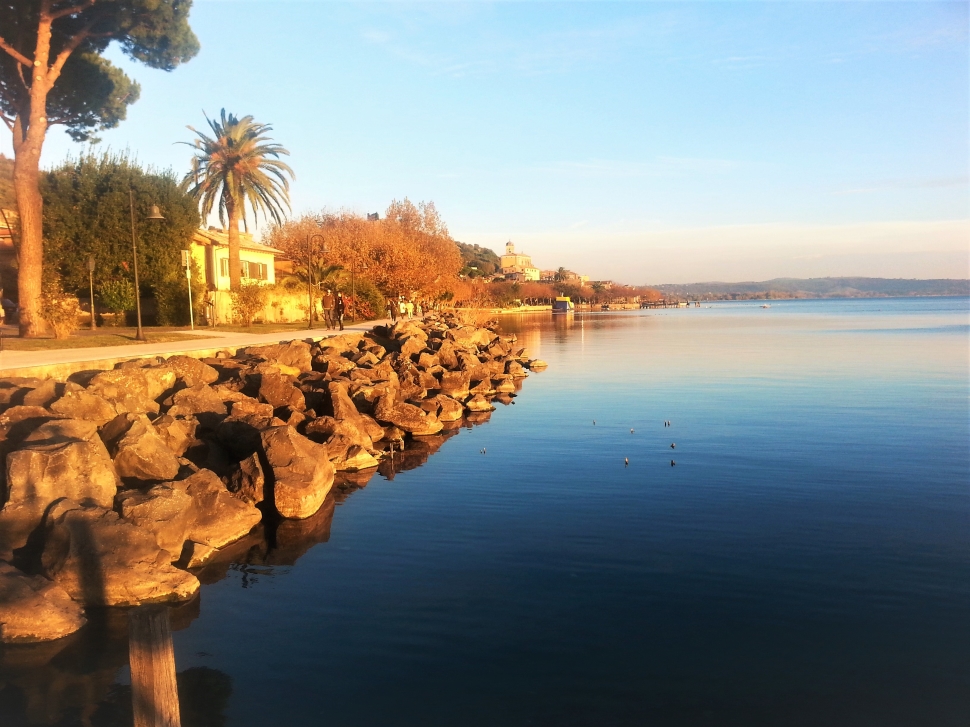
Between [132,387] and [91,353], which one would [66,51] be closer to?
[91,353]

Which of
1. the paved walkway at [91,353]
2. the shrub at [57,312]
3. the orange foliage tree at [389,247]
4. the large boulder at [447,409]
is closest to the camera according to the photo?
the paved walkway at [91,353]

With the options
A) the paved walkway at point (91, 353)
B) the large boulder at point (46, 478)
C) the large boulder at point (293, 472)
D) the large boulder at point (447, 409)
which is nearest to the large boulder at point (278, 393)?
the paved walkway at point (91, 353)

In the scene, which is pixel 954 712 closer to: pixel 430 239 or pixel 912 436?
pixel 912 436

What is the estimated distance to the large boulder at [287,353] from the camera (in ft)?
67.8

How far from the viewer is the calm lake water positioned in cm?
657

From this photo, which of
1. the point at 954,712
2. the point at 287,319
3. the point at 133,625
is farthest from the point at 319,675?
the point at 287,319

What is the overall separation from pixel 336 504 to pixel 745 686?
7.28 metres

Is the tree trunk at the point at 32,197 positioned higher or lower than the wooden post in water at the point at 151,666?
higher

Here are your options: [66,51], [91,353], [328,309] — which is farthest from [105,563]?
[328,309]

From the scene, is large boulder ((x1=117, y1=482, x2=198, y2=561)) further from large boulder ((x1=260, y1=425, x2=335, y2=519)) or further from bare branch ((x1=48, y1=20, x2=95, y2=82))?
bare branch ((x1=48, y1=20, x2=95, y2=82))

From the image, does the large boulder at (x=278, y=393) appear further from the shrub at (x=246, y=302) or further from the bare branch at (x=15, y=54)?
the shrub at (x=246, y=302)

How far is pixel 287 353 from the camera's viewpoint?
21125 mm

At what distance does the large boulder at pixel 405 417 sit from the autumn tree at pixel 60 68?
39.6 feet

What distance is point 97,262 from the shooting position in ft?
107
